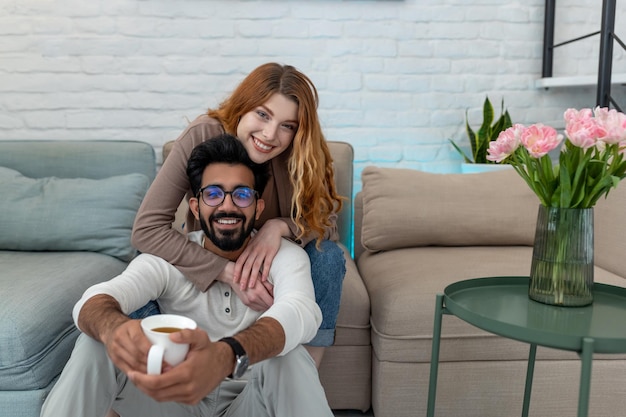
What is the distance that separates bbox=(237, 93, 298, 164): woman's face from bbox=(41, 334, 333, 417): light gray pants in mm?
573

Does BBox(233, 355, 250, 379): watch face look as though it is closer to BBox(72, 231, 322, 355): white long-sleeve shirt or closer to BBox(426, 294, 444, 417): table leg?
BBox(72, 231, 322, 355): white long-sleeve shirt

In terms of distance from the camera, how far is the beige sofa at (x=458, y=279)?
1.72m

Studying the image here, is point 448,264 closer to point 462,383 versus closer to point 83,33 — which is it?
point 462,383

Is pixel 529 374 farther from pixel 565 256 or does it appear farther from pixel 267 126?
pixel 267 126

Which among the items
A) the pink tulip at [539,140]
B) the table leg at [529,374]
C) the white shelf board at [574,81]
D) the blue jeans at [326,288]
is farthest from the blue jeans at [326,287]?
the white shelf board at [574,81]

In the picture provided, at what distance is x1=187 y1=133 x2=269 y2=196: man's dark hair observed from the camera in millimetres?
1494

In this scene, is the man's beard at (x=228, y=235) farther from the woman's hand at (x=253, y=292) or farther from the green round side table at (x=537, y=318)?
the green round side table at (x=537, y=318)

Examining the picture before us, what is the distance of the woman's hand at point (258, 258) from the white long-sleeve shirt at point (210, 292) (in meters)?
0.02

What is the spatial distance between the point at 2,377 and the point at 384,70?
1.88 meters

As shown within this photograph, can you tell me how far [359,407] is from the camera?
1.84m

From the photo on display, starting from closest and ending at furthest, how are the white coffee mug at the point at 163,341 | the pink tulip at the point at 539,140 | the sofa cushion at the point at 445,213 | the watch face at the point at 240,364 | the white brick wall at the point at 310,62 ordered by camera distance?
1. the white coffee mug at the point at 163,341
2. the watch face at the point at 240,364
3. the pink tulip at the point at 539,140
4. the sofa cushion at the point at 445,213
5. the white brick wall at the point at 310,62

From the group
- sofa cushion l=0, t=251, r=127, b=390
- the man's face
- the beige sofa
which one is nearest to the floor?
the beige sofa

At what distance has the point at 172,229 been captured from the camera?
1.57 metres

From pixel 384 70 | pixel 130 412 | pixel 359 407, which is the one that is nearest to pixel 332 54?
pixel 384 70
